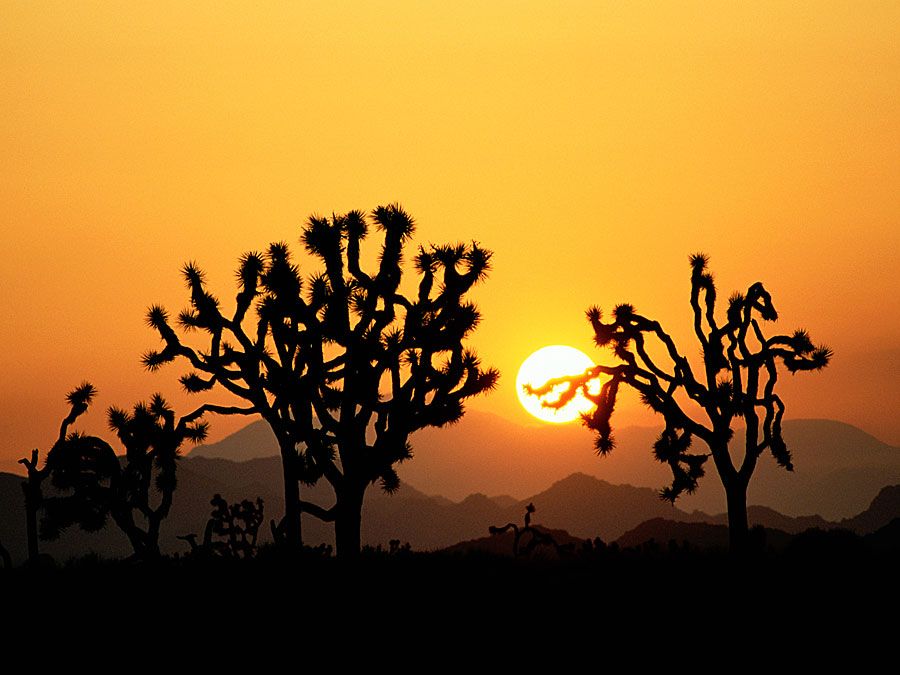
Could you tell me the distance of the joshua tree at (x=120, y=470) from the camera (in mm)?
26172

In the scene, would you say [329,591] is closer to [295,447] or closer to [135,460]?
[295,447]

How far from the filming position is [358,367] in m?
21.8

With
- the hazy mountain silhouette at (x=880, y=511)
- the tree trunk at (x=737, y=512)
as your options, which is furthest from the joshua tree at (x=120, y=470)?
the hazy mountain silhouette at (x=880, y=511)

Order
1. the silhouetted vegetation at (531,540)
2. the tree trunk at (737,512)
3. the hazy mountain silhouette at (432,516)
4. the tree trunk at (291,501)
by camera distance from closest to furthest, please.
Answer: the silhouetted vegetation at (531,540), the tree trunk at (291,501), the tree trunk at (737,512), the hazy mountain silhouette at (432,516)

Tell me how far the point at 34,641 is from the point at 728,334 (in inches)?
640

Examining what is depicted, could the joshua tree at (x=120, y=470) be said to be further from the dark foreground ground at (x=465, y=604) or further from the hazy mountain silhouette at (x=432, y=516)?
the hazy mountain silhouette at (x=432, y=516)

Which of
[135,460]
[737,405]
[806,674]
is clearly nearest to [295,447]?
[135,460]

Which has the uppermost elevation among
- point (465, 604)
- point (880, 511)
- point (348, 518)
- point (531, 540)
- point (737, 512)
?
point (348, 518)

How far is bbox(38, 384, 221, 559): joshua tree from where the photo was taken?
26172mm

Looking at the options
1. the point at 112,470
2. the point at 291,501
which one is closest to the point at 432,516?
the point at 112,470

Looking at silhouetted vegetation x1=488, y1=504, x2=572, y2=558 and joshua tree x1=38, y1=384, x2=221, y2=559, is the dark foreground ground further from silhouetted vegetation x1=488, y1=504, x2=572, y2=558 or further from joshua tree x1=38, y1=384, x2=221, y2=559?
joshua tree x1=38, y1=384, x2=221, y2=559

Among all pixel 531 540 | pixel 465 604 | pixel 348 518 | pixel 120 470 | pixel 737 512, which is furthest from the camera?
pixel 120 470

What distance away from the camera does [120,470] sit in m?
27.5

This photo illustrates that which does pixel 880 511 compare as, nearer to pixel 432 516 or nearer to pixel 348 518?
pixel 348 518
